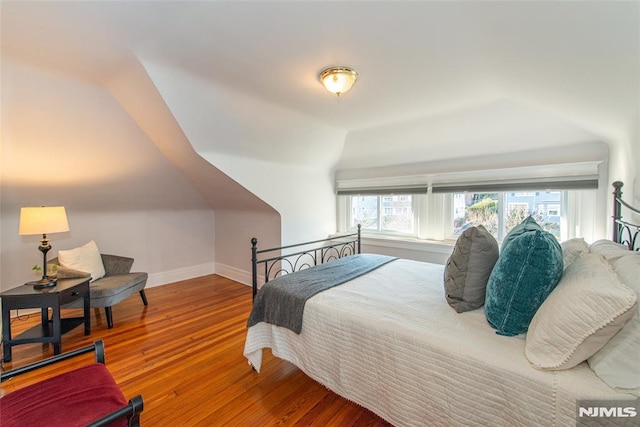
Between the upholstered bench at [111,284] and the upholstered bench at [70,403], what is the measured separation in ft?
5.67

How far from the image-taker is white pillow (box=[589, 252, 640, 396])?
888 millimetres

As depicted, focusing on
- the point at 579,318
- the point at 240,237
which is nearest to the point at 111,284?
the point at 240,237

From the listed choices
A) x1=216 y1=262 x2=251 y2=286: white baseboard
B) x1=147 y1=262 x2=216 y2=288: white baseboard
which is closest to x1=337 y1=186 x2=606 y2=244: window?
x1=216 y1=262 x2=251 y2=286: white baseboard

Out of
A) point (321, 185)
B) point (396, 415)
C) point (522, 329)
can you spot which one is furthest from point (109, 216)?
point (522, 329)

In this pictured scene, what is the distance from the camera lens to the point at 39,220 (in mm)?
2457

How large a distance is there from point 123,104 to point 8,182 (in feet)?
4.75

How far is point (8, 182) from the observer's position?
2699mm

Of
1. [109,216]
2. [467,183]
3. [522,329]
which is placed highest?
[467,183]

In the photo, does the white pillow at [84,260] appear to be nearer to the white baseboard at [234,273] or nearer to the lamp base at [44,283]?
the lamp base at [44,283]

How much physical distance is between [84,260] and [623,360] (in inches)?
162

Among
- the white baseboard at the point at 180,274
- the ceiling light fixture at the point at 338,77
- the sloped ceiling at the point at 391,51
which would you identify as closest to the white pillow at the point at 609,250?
the sloped ceiling at the point at 391,51

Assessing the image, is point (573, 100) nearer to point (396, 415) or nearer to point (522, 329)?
point (522, 329)

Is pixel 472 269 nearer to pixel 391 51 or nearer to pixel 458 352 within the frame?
pixel 458 352

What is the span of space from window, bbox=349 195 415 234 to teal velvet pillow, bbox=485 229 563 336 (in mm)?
2562
